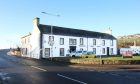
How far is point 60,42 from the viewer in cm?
6431

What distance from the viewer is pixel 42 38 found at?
6053 centimetres

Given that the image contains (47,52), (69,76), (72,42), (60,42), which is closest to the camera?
(69,76)

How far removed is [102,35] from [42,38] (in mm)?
24578

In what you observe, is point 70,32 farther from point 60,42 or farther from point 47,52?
point 47,52

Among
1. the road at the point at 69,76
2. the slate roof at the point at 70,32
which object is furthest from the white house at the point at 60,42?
the road at the point at 69,76

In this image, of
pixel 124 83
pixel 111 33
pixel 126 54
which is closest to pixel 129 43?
pixel 111 33

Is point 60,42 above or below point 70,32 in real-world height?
below

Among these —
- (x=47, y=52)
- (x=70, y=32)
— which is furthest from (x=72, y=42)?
(x=47, y=52)

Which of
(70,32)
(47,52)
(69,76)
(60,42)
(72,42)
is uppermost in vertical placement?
(70,32)

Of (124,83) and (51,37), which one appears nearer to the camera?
(124,83)

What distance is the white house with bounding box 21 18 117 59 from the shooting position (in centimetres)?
6094

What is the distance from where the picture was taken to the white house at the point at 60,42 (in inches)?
2399

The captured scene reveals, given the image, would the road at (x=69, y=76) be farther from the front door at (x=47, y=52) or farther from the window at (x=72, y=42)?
the window at (x=72, y=42)

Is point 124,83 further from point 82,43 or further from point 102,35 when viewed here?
point 102,35
